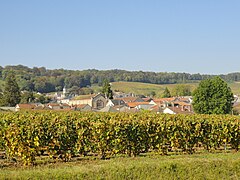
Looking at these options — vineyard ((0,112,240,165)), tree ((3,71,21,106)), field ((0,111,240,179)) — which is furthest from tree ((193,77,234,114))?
vineyard ((0,112,240,165))

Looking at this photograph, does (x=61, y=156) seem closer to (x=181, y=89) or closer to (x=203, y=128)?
(x=203, y=128)

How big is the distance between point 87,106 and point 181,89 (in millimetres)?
73484

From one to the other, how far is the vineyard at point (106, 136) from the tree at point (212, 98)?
51.0 m

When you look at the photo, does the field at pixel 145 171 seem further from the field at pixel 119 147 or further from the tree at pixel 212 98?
the tree at pixel 212 98

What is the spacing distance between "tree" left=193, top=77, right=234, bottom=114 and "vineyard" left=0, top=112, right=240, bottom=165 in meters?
51.0

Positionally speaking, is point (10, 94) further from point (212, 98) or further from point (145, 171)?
point (145, 171)

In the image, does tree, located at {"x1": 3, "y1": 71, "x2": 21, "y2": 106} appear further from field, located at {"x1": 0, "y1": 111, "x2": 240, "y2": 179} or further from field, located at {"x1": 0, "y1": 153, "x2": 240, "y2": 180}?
field, located at {"x1": 0, "y1": 153, "x2": 240, "y2": 180}

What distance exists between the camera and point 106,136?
19.9m

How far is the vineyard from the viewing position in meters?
17.9

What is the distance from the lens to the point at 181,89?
161375 mm

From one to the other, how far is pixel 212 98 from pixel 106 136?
58992mm

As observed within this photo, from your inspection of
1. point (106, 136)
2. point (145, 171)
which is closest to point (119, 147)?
point (106, 136)

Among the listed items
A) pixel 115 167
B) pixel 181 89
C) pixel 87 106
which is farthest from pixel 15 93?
pixel 115 167

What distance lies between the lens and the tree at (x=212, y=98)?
74.4m
